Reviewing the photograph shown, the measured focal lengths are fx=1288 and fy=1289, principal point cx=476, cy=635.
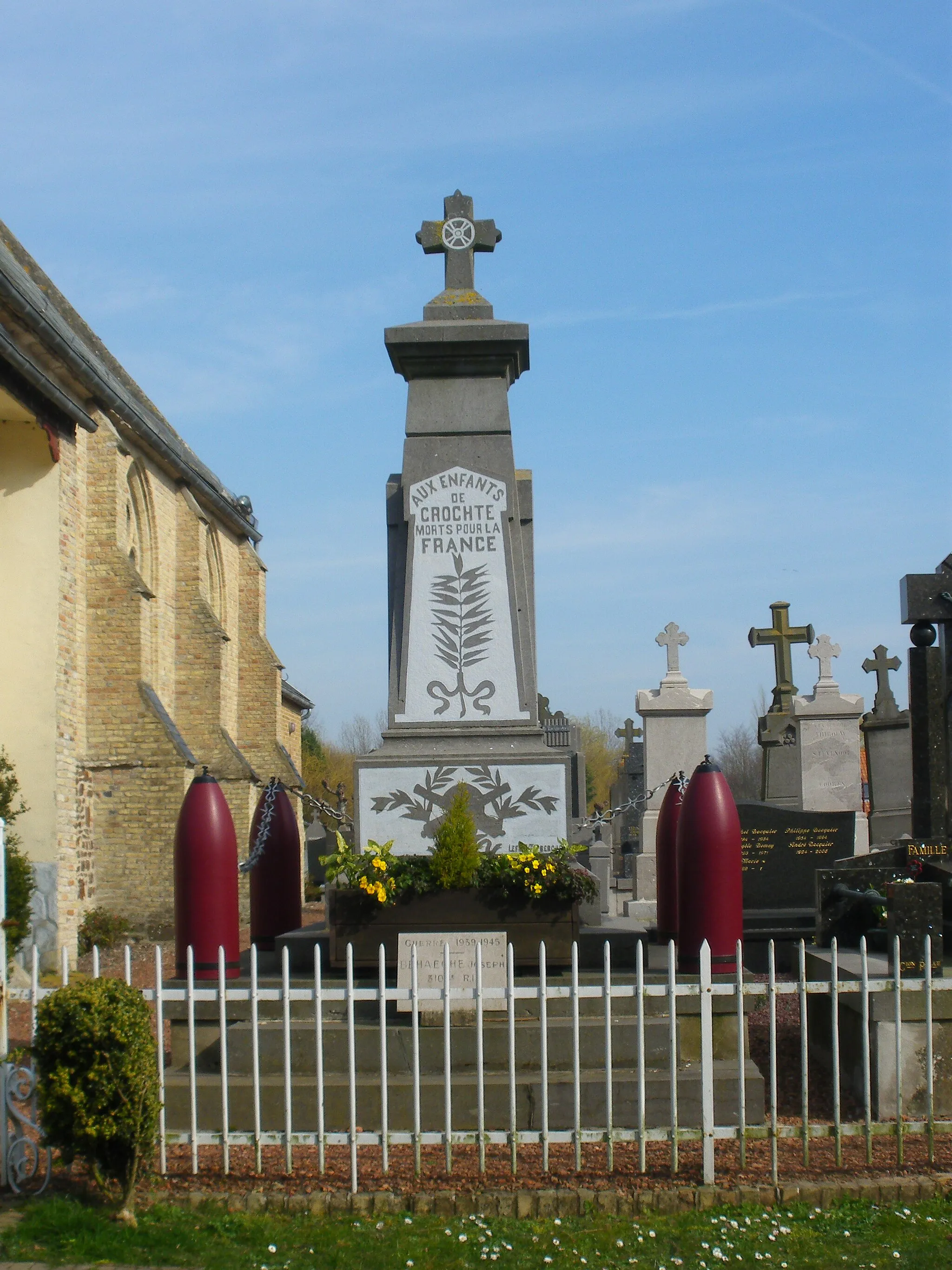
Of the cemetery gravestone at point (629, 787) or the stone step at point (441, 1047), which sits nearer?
the stone step at point (441, 1047)

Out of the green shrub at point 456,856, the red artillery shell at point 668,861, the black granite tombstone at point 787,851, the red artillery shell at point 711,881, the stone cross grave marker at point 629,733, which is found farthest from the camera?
the stone cross grave marker at point 629,733

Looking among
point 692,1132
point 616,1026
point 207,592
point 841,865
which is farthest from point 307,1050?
point 207,592

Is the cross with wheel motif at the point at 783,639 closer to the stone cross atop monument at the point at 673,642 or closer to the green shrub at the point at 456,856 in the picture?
the stone cross atop monument at the point at 673,642

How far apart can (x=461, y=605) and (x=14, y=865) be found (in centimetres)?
807

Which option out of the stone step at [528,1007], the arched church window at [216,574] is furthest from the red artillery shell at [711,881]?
the arched church window at [216,574]

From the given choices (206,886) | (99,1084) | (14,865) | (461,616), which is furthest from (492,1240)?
(14,865)

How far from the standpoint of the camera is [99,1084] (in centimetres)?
518

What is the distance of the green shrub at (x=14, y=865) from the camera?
13.9 metres

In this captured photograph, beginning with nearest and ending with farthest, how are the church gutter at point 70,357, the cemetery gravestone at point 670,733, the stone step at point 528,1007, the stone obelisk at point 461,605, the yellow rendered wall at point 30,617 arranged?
the stone step at point 528,1007 < the stone obelisk at point 461,605 < the church gutter at point 70,357 < the yellow rendered wall at point 30,617 < the cemetery gravestone at point 670,733

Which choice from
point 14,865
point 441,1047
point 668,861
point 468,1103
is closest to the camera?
point 468,1103

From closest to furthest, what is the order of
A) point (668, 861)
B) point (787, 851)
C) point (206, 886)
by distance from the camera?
point (206, 886) < point (668, 861) < point (787, 851)

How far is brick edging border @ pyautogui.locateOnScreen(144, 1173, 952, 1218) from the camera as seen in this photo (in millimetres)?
5332

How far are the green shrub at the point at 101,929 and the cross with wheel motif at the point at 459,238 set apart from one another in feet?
36.1

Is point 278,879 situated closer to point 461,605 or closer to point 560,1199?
point 461,605
